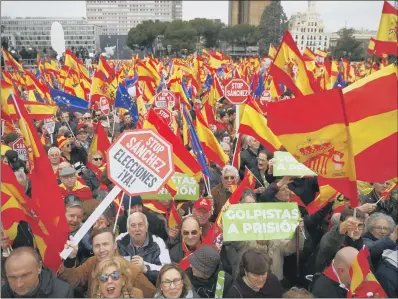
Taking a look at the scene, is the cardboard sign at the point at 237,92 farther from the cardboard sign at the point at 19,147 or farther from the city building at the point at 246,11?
the city building at the point at 246,11

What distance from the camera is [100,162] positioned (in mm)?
6223

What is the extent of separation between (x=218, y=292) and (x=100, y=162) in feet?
11.7

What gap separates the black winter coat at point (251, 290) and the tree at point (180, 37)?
5207 cm

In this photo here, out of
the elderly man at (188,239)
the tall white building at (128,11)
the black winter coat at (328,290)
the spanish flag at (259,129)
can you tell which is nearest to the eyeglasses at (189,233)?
the elderly man at (188,239)

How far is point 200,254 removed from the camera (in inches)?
128

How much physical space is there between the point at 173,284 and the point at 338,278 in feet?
3.64

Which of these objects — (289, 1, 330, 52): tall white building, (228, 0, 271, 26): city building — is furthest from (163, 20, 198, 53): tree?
(228, 0, 271, 26): city building

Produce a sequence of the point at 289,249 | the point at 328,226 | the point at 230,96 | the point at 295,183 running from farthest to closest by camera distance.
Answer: the point at 230,96 → the point at 295,183 → the point at 328,226 → the point at 289,249

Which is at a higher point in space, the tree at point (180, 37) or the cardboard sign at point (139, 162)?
the tree at point (180, 37)

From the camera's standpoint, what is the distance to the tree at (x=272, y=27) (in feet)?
211

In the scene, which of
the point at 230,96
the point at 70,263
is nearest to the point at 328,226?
the point at 70,263

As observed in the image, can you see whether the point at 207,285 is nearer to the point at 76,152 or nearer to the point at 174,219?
the point at 174,219

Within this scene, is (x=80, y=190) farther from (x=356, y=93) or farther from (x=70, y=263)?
(x=356, y=93)

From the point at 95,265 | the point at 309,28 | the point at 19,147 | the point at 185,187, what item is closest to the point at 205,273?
the point at 95,265
